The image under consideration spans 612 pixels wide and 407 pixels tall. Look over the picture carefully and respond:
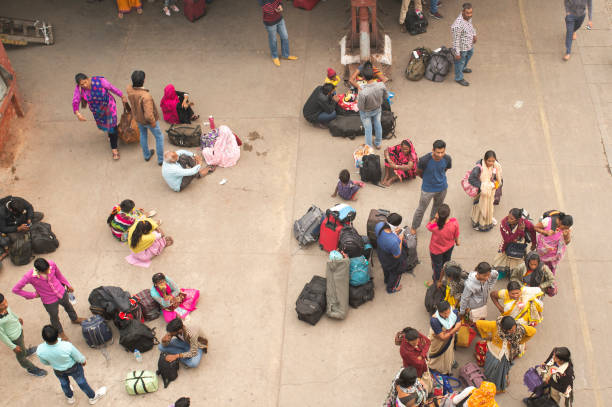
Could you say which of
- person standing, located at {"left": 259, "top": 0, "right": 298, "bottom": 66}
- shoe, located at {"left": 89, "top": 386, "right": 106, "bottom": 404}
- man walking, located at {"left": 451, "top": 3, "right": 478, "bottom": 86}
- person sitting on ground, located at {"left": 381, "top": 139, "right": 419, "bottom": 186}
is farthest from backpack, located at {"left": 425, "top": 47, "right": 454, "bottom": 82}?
shoe, located at {"left": 89, "top": 386, "right": 106, "bottom": 404}

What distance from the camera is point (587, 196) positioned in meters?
11.3

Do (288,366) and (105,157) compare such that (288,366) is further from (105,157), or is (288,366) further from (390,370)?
(105,157)

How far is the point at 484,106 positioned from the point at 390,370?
646cm

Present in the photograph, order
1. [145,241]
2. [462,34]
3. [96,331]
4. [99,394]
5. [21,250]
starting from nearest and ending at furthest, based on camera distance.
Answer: [99,394], [96,331], [145,241], [21,250], [462,34]

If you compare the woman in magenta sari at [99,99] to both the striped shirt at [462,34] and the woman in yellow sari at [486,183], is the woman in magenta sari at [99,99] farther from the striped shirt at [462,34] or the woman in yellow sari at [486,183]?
the striped shirt at [462,34]

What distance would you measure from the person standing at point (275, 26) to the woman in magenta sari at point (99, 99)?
3.66 meters

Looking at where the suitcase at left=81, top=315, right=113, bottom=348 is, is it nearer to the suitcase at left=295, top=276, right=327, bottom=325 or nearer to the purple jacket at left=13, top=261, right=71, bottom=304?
the purple jacket at left=13, top=261, right=71, bottom=304

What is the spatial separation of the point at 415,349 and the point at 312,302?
2155mm

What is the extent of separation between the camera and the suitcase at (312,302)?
964 cm

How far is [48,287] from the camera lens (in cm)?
916

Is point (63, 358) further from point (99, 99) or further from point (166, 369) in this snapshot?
point (99, 99)

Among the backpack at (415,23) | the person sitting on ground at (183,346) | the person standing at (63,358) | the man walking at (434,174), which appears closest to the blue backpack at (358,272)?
the man walking at (434,174)

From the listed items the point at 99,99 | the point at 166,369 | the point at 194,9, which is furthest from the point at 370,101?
the point at 194,9

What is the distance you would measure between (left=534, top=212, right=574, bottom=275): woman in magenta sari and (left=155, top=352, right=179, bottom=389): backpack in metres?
5.56
